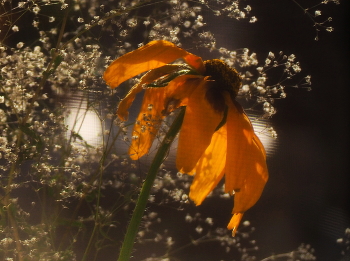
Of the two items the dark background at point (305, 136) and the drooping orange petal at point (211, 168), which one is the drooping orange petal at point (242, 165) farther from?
the dark background at point (305, 136)

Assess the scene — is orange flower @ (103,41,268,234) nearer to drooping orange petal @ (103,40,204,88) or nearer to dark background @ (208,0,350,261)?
drooping orange petal @ (103,40,204,88)

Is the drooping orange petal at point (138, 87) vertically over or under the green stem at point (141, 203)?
over

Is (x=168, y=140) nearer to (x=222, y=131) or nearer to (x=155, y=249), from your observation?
(x=222, y=131)

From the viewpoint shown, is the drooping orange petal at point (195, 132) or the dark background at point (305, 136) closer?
the drooping orange petal at point (195, 132)

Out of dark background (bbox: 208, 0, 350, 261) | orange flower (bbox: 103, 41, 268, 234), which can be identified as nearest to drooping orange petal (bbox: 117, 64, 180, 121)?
orange flower (bbox: 103, 41, 268, 234)

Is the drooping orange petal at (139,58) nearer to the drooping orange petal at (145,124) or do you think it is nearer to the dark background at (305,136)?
the drooping orange petal at (145,124)

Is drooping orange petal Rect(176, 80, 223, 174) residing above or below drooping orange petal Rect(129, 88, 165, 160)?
above

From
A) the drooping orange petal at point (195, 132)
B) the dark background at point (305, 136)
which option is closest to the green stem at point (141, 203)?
the drooping orange petal at point (195, 132)

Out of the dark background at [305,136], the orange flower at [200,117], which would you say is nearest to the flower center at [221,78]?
the orange flower at [200,117]

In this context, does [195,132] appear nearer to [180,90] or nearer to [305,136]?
[180,90]

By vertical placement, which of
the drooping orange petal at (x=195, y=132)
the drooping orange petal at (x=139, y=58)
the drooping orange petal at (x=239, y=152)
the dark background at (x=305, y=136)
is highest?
the drooping orange petal at (x=139, y=58)
